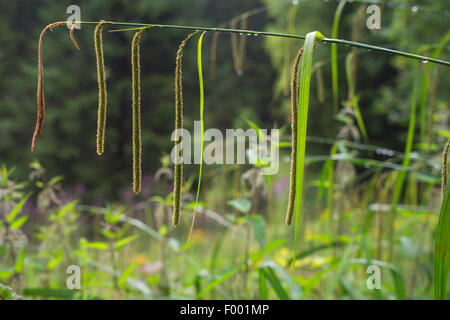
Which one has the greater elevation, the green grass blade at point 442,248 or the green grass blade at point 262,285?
the green grass blade at point 442,248

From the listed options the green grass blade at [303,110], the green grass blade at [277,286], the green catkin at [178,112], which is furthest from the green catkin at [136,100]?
the green grass blade at [277,286]

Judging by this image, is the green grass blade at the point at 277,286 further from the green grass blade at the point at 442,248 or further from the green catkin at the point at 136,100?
the green catkin at the point at 136,100

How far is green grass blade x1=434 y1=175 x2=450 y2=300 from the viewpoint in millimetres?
476

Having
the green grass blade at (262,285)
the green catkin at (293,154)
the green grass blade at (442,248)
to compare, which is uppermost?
the green catkin at (293,154)

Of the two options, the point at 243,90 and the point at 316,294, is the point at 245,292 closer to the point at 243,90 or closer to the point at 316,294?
the point at 316,294

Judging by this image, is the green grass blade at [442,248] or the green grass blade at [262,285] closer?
the green grass blade at [442,248]

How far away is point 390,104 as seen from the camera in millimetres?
5387

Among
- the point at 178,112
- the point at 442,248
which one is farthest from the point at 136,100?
the point at 442,248

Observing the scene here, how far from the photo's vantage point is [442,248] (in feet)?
1.65

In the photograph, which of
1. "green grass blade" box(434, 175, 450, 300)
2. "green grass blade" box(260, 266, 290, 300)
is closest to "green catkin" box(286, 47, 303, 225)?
"green grass blade" box(434, 175, 450, 300)

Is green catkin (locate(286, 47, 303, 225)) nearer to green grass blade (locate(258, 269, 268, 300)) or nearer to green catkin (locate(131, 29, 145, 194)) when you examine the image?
green catkin (locate(131, 29, 145, 194))

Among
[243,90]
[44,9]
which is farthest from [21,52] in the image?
[243,90]

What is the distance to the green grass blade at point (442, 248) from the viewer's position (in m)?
0.48

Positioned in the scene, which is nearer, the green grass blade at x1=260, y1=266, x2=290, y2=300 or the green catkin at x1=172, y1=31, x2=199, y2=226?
the green catkin at x1=172, y1=31, x2=199, y2=226
